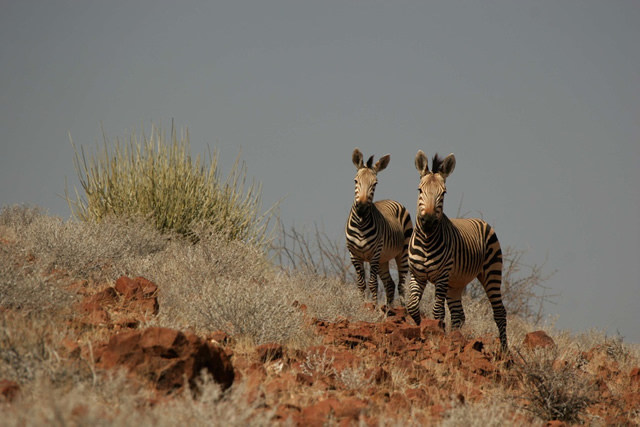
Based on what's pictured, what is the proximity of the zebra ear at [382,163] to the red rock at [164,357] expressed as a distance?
7.31 metres

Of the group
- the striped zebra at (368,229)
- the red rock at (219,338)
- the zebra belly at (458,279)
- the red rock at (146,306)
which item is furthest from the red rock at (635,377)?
the red rock at (146,306)

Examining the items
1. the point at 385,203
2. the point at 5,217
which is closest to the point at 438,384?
the point at 385,203

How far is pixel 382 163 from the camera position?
11.7 meters

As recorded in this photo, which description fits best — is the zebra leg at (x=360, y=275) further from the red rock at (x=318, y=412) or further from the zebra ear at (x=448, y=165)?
the red rock at (x=318, y=412)

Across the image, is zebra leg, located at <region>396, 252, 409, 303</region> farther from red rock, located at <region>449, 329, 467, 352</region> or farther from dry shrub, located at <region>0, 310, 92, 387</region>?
dry shrub, located at <region>0, 310, 92, 387</region>

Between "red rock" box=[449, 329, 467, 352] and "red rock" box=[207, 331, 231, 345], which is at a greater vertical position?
"red rock" box=[449, 329, 467, 352]

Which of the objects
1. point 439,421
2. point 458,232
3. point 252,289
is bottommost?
point 439,421

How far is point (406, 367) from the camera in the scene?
20.7 ft

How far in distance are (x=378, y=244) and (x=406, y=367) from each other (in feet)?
18.0

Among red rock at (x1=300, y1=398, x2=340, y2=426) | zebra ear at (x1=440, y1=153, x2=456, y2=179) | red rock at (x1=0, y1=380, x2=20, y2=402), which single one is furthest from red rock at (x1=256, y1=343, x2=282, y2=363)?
zebra ear at (x1=440, y1=153, x2=456, y2=179)

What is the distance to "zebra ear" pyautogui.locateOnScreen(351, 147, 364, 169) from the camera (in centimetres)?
1157

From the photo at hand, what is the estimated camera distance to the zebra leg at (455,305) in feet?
32.7

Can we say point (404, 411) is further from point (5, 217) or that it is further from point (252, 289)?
point (5, 217)

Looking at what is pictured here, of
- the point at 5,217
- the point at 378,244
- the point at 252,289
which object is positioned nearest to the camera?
the point at 252,289
